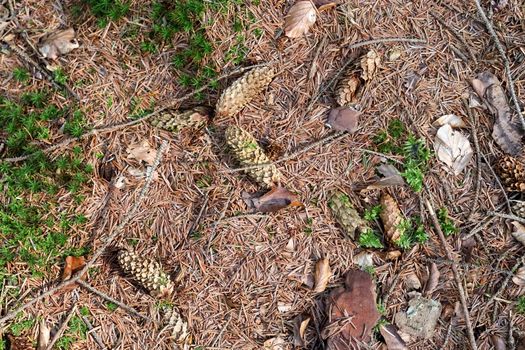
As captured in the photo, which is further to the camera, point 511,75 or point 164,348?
point 511,75

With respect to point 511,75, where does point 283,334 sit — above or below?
below

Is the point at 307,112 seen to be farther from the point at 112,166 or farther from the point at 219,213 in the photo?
the point at 112,166

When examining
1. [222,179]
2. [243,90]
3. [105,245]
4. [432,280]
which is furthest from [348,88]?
[105,245]

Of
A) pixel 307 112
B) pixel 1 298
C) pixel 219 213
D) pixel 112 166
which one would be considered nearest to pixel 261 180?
pixel 219 213

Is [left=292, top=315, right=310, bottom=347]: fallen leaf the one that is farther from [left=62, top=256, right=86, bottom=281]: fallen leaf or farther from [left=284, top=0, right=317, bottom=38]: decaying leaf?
[left=284, top=0, right=317, bottom=38]: decaying leaf

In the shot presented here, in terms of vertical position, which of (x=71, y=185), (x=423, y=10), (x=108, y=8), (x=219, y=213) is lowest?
(x=219, y=213)

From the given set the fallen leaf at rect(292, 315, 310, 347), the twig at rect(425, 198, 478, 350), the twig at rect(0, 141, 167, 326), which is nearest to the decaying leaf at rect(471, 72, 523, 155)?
the twig at rect(425, 198, 478, 350)
